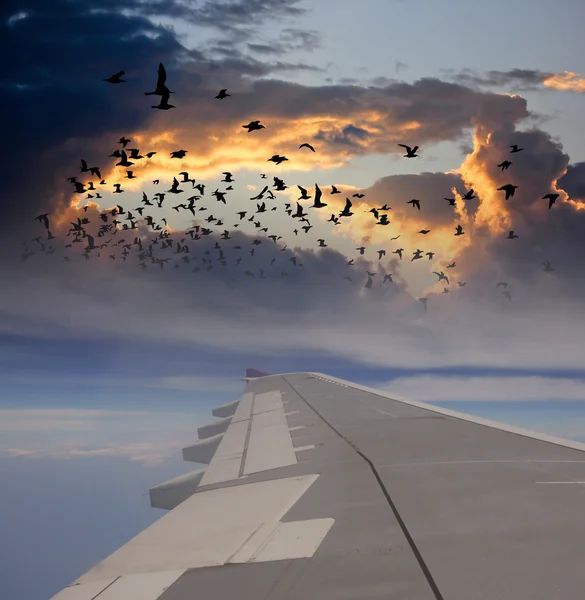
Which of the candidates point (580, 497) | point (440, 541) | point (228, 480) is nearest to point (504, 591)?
point (440, 541)

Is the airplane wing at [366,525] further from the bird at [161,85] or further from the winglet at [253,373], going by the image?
the winglet at [253,373]

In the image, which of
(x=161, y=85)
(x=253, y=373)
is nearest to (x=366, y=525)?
(x=161, y=85)

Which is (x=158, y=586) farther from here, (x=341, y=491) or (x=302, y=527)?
(x=341, y=491)

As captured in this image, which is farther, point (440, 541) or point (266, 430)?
point (266, 430)

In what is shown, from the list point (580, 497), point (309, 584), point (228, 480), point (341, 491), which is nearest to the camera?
point (309, 584)

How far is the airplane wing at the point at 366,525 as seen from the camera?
4504mm

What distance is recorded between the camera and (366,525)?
6004 millimetres

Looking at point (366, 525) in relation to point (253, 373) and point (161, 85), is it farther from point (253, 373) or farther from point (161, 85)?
point (253, 373)

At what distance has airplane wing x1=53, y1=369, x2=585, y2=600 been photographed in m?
4.50

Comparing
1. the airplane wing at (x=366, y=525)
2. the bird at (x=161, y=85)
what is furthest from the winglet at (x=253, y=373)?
the airplane wing at (x=366, y=525)

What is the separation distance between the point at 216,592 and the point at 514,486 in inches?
172

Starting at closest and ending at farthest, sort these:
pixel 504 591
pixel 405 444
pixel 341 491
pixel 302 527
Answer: pixel 504 591
pixel 302 527
pixel 341 491
pixel 405 444

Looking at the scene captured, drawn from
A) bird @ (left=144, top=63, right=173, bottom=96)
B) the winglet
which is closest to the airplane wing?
bird @ (left=144, top=63, right=173, bottom=96)

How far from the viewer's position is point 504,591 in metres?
4.19
